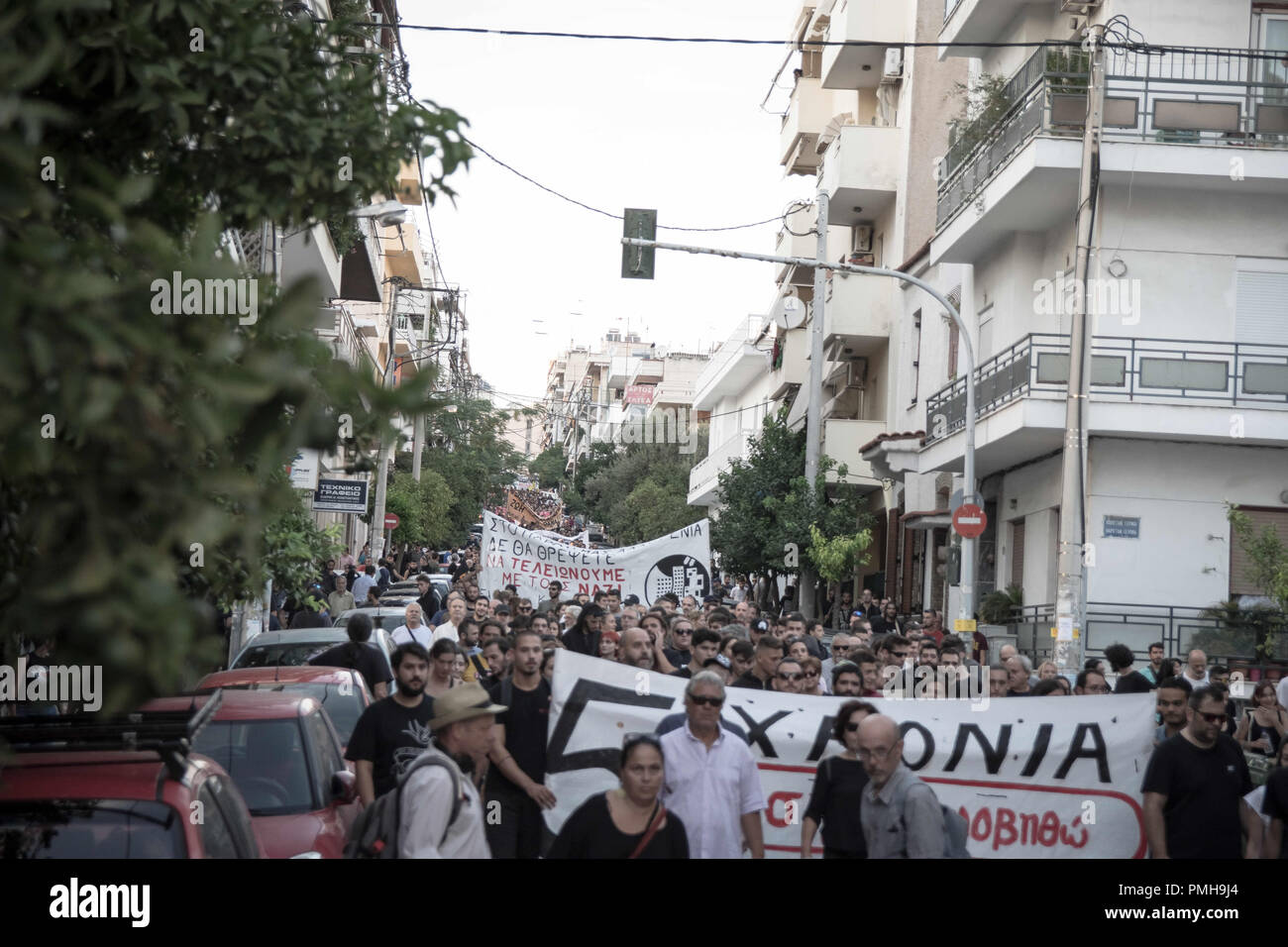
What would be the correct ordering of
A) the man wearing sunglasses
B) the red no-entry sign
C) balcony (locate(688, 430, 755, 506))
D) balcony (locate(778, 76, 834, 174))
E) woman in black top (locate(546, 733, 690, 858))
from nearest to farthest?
woman in black top (locate(546, 733, 690, 858)) → the man wearing sunglasses → the red no-entry sign → balcony (locate(778, 76, 834, 174)) → balcony (locate(688, 430, 755, 506))

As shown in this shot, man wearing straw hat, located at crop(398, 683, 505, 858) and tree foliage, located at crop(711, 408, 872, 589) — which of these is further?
tree foliage, located at crop(711, 408, 872, 589)

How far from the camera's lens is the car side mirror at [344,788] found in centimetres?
852

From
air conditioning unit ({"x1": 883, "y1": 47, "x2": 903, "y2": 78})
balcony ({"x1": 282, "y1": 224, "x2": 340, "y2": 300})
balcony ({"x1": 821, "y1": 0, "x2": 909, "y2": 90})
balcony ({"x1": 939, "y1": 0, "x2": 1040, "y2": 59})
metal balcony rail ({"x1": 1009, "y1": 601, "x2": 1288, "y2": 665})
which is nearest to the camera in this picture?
metal balcony rail ({"x1": 1009, "y1": 601, "x2": 1288, "y2": 665})

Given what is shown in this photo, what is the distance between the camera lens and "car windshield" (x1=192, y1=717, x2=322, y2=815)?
28.7ft

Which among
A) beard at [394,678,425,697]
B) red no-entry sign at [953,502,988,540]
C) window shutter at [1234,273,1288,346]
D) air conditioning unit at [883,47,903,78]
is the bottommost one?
beard at [394,678,425,697]

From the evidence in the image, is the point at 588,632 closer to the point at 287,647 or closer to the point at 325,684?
the point at 287,647

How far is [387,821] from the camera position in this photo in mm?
6367

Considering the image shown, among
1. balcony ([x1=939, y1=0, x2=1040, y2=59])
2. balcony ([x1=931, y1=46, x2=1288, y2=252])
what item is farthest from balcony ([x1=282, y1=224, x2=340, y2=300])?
balcony ([x1=931, y1=46, x2=1288, y2=252])

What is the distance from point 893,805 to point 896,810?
0.03 metres

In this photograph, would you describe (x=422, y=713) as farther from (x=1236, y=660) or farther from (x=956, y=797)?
(x=1236, y=660)

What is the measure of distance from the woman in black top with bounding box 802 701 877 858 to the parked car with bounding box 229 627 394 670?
6.58 meters

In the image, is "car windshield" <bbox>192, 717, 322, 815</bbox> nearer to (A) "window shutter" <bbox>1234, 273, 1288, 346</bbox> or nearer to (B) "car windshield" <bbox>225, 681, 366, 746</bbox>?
(B) "car windshield" <bbox>225, 681, 366, 746</bbox>

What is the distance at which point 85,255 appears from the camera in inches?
111

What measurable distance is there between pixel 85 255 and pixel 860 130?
115ft
